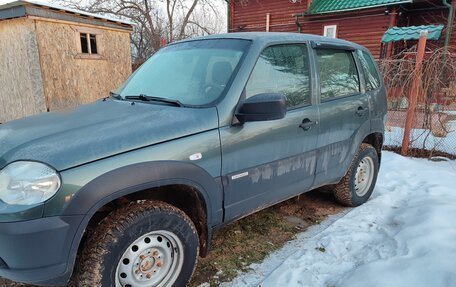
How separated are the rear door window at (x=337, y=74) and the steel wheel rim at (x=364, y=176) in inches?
37.5

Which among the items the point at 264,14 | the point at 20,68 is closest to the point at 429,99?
the point at 20,68

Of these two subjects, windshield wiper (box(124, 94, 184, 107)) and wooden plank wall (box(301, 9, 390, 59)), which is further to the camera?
wooden plank wall (box(301, 9, 390, 59))

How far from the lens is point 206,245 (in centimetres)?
255

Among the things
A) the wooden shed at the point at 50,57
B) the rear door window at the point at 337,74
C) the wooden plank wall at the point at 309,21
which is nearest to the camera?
the rear door window at the point at 337,74

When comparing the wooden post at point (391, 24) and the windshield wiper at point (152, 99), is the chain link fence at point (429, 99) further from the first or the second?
the wooden post at point (391, 24)

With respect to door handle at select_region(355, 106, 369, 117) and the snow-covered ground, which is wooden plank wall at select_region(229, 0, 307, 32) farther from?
the snow-covered ground

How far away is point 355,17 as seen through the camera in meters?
16.1

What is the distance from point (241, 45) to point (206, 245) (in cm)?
166

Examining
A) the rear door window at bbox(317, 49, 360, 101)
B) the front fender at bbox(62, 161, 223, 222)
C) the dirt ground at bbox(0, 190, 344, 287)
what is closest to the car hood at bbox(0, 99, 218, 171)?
the front fender at bbox(62, 161, 223, 222)

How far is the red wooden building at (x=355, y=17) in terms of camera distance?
1433cm

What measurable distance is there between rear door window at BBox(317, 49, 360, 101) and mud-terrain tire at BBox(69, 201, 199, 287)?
1.94 metres

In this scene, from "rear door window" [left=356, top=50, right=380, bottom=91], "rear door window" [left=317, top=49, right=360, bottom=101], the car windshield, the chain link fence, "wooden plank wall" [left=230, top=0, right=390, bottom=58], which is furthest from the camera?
"wooden plank wall" [left=230, top=0, right=390, bottom=58]

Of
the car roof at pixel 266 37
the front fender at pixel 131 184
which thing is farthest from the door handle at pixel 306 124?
the front fender at pixel 131 184

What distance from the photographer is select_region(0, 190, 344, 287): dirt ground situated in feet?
9.29
